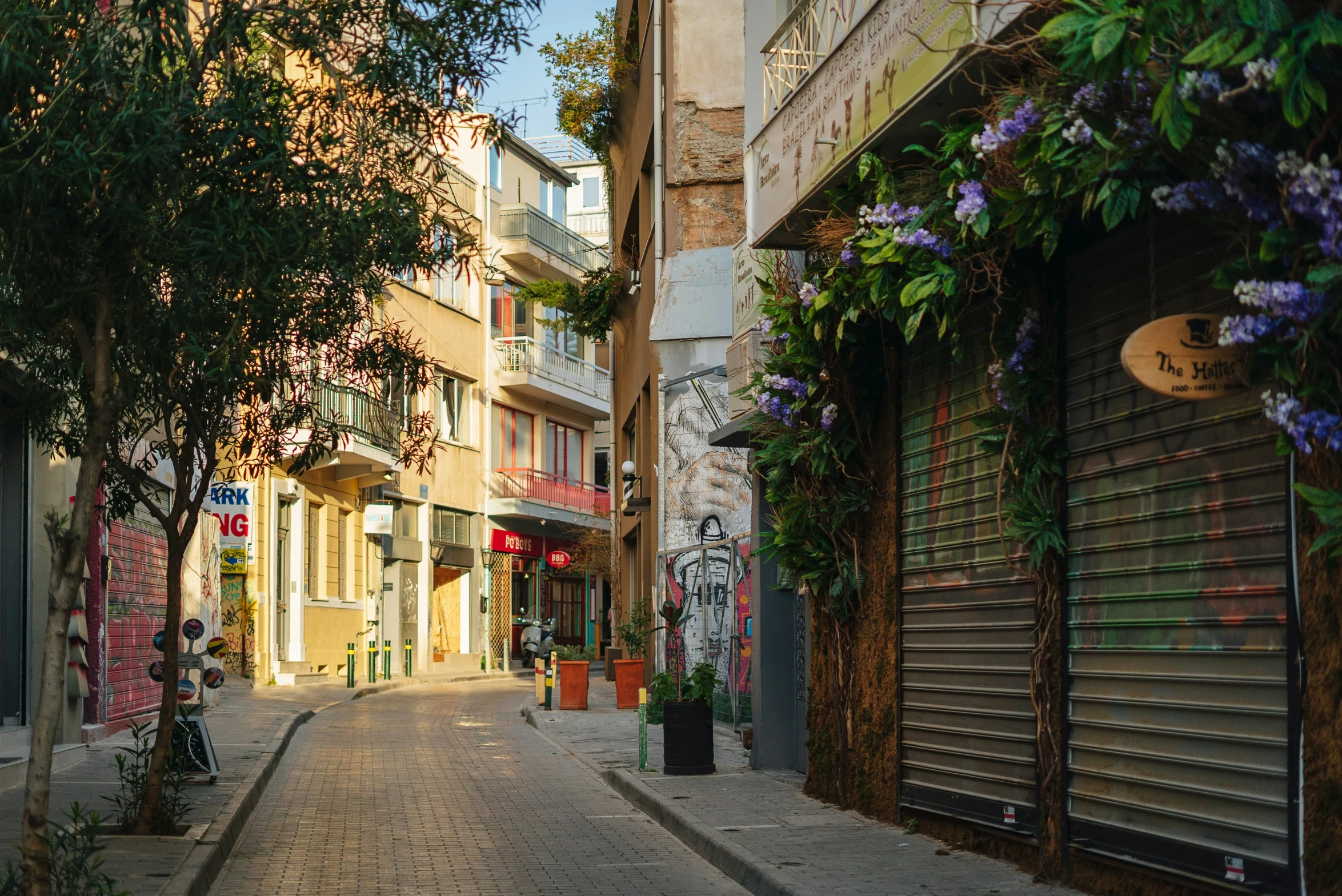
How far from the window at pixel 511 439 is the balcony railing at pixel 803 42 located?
3784 cm

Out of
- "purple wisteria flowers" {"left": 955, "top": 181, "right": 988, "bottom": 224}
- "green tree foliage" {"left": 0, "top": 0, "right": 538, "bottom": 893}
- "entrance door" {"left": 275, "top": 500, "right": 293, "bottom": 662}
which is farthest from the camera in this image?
"entrance door" {"left": 275, "top": 500, "right": 293, "bottom": 662}

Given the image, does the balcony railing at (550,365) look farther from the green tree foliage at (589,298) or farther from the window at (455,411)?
the green tree foliage at (589,298)

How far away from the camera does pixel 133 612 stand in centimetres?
2112

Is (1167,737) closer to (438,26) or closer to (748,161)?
(438,26)

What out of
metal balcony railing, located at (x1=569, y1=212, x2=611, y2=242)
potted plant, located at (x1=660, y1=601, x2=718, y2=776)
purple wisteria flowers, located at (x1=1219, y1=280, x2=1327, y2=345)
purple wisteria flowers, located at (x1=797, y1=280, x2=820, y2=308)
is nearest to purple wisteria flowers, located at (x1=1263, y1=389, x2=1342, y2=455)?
purple wisteria flowers, located at (x1=1219, y1=280, x2=1327, y2=345)

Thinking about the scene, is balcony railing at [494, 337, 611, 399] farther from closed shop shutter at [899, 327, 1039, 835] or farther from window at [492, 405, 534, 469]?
closed shop shutter at [899, 327, 1039, 835]

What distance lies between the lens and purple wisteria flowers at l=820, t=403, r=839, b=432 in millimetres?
11875

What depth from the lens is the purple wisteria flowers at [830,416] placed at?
1188cm

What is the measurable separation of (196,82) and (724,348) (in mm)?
16870

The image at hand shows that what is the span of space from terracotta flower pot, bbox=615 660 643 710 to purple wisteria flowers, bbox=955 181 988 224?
54.7 ft

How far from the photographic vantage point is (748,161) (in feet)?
43.0

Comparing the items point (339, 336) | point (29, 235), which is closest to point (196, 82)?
point (29, 235)

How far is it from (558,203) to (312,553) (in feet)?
71.3

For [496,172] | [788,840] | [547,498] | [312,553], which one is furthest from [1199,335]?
[547,498]
